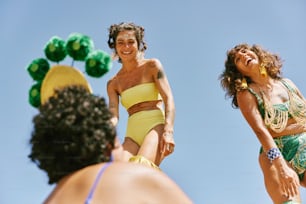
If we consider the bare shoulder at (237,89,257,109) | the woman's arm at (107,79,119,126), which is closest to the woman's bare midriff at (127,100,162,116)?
the woman's arm at (107,79,119,126)

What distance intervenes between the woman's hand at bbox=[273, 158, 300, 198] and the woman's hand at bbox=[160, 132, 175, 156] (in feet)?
3.22

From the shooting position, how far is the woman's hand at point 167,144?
507 cm

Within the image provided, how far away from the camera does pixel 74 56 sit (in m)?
3.71

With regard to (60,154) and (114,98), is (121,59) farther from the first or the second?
(60,154)

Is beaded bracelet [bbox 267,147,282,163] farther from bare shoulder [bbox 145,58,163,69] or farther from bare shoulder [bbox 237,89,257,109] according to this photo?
bare shoulder [bbox 145,58,163,69]

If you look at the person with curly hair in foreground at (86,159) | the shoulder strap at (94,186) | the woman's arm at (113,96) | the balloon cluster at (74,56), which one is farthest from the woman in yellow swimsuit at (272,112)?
the shoulder strap at (94,186)

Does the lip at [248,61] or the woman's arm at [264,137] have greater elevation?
the lip at [248,61]

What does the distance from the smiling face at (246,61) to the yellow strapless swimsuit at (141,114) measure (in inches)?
37.7

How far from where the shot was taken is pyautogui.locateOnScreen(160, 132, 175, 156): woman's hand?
16.6 feet

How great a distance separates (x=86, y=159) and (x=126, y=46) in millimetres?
3348

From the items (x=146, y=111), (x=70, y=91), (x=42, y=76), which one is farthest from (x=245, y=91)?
(x=70, y=91)

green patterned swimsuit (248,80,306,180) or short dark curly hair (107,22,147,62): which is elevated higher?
short dark curly hair (107,22,147,62)

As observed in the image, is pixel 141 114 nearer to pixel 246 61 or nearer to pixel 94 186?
pixel 246 61

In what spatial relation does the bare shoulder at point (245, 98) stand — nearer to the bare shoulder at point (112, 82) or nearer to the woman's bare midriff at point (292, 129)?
the woman's bare midriff at point (292, 129)
